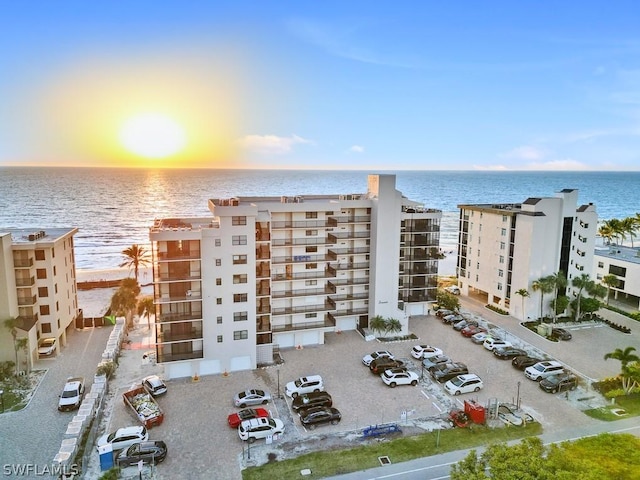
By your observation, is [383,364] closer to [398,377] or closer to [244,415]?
[398,377]

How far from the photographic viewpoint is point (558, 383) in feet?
114

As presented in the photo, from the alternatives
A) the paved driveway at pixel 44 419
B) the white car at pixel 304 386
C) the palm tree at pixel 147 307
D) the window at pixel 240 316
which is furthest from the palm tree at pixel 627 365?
the palm tree at pixel 147 307

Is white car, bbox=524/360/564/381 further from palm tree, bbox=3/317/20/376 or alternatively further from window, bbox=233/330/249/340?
palm tree, bbox=3/317/20/376

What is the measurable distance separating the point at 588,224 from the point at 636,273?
1037 centimetres

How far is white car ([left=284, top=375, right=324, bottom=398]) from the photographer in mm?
33562

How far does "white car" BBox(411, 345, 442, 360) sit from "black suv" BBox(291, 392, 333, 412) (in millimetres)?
11501

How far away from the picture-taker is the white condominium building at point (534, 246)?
49.5 m

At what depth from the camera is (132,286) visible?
4922 centimetres

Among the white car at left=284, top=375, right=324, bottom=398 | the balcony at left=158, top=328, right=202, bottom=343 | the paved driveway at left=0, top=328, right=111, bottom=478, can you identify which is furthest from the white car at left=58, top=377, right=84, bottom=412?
the white car at left=284, top=375, right=324, bottom=398

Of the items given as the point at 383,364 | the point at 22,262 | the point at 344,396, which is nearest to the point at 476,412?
the point at 383,364

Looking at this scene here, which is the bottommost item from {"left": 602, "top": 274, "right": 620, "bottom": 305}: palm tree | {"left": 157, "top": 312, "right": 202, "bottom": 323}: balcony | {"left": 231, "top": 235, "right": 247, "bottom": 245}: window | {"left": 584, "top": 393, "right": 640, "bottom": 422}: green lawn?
{"left": 584, "top": 393, "right": 640, "bottom": 422}: green lawn

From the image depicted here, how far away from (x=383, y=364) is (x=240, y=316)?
1245 centimetres

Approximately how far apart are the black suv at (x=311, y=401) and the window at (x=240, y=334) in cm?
771

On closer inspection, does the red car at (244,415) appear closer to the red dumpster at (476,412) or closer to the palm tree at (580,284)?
the red dumpster at (476,412)
